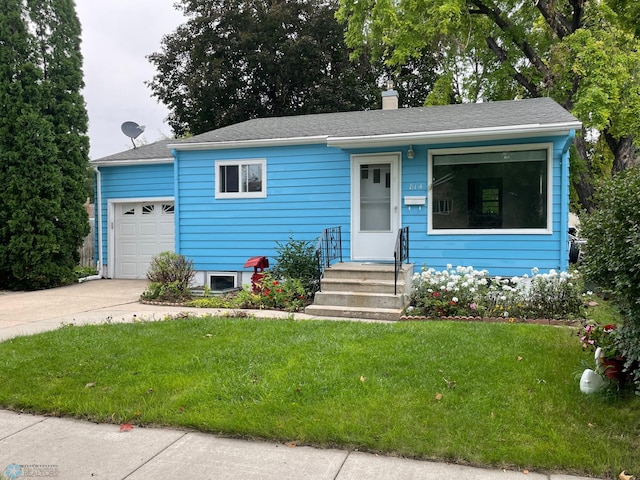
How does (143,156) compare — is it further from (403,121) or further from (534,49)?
(534,49)

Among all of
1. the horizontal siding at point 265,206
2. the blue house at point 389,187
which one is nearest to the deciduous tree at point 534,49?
the blue house at point 389,187

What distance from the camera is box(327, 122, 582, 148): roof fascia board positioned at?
7410 millimetres

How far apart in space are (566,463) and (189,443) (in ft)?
7.70

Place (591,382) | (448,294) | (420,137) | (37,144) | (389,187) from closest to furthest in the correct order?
1. (591,382)
2. (448,294)
3. (420,137)
4. (389,187)
5. (37,144)

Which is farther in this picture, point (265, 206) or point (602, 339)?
point (265, 206)

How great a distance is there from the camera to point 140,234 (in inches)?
494

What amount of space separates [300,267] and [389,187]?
89.4 inches

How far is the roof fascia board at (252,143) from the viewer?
9.30 m

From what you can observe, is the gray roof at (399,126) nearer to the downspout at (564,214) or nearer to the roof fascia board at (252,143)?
the roof fascia board at (252,143)

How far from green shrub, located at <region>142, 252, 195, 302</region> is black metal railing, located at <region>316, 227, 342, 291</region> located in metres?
2.54

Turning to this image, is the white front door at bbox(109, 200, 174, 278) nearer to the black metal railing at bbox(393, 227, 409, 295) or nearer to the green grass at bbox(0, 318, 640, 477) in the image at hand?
the black metal railing at bbox(393, 227, 409, 295)

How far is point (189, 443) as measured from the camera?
3.20 metres

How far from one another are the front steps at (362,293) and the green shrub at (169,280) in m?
2.80

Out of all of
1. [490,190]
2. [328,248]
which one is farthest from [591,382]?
[328,248]
